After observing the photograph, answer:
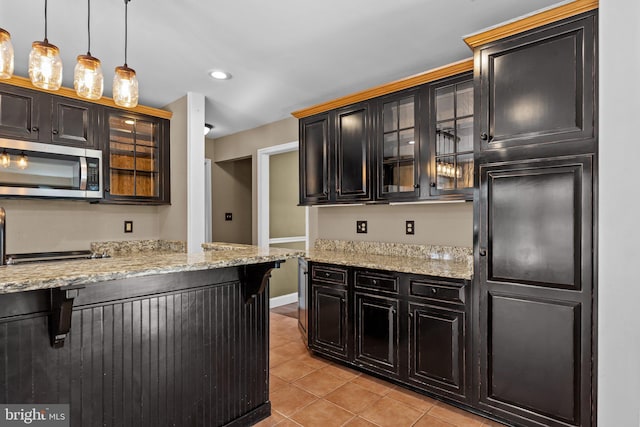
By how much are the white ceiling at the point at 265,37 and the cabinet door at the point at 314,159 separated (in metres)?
0.36

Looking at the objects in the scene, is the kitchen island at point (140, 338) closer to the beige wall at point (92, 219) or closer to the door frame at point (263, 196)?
the beige wall at point (92, 219)

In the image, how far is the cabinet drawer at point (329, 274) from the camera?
9.68 feet

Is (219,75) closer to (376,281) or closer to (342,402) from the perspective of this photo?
(376,281)

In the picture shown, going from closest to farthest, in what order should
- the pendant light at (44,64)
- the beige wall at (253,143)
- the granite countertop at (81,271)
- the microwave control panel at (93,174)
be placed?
the granite countertop at (81,271) → the pendant light at (44,64) → the microwave control panel at (93,174) → the beige wall at (253,143)

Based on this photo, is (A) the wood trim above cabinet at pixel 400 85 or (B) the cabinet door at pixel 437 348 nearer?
(B) the cabinet door at pixel 437 348

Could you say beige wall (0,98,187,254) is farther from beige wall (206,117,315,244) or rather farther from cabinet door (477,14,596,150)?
cabinet door (477,14,596,150)

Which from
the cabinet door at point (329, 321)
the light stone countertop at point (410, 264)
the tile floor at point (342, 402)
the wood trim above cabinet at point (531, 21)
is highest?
the wood trim above cabinet at point (531, 21)

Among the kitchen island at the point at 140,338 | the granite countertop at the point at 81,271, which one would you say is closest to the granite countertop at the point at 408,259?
the kitchen island at the point at 140,338

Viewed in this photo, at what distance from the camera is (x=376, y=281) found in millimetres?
2719

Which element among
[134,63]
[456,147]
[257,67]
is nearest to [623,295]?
[456,147]

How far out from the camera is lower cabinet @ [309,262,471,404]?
2.31 m

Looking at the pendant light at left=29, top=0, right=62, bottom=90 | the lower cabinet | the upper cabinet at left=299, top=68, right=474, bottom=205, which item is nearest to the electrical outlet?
the upper cabinet at left=299, top=68, right=474, bottom=205

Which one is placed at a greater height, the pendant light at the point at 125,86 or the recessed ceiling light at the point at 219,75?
the recessed ceiling light at the point at 219,75

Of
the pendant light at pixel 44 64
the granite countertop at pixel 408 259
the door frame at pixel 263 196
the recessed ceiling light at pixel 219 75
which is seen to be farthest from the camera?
the door frame at pixel 263 196
